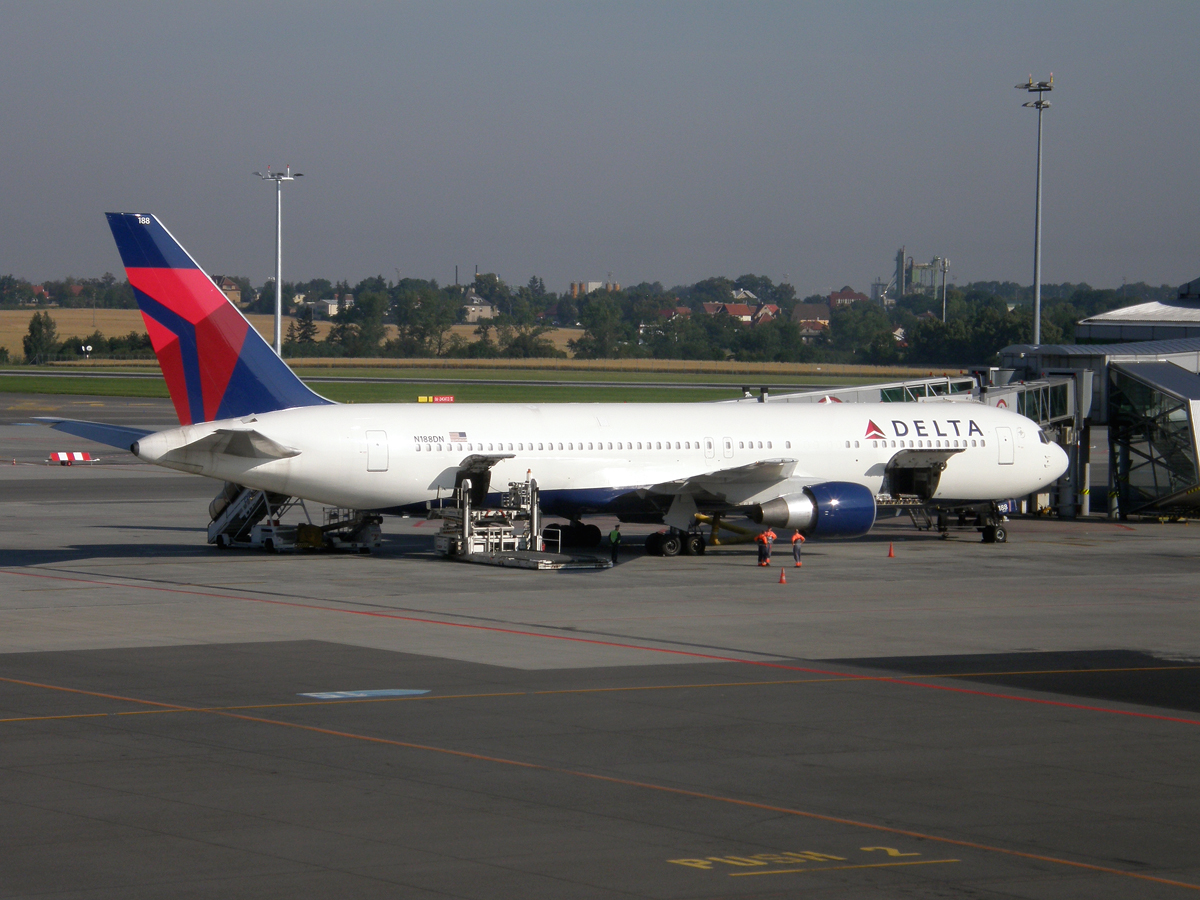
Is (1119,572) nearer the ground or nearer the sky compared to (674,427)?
nearer the ground

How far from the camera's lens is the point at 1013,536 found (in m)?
44.0

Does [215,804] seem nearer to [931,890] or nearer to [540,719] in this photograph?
[540,719]

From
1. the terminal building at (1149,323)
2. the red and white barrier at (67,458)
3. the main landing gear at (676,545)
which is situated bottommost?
the main landing gear at (676,545)

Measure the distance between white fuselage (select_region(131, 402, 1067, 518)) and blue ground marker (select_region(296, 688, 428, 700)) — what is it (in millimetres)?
14098

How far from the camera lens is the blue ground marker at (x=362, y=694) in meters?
19.8

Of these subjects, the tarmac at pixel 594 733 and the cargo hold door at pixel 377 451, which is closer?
the tarmac at pixel 594 733

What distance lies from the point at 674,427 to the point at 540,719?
2148 cm

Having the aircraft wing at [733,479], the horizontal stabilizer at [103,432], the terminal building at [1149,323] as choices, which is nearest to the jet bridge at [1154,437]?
the aircraft wing at [733,479]

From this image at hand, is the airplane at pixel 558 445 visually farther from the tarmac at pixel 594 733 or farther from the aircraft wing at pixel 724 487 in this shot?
the tarmac at pixel 594 733

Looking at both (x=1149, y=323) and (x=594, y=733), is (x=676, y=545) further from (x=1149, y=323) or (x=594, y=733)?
(x=1149, y=323)

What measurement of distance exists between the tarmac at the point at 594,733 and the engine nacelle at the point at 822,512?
8.17 ft

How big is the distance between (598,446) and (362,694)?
743 inches

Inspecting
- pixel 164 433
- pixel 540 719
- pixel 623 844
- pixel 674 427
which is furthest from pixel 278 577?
pixel 623 844

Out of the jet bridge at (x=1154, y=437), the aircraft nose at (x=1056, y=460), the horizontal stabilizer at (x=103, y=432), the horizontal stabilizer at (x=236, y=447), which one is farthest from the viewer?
the jet bridge at (x=1154, y=437)
